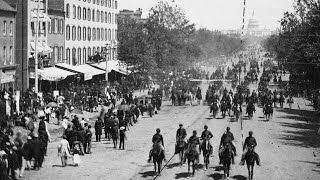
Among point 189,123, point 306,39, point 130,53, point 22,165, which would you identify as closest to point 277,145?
point 189,123

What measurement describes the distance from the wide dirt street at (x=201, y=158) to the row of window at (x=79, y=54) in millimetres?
21545

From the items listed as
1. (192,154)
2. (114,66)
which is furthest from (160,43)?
(192,154)

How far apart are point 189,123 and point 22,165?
2093 centimetres

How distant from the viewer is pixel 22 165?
76.3 ft

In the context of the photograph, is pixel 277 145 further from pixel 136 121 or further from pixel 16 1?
pixel 16 1

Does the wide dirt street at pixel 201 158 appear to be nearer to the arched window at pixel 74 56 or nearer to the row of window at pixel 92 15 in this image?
the arched window at pixel 74 56

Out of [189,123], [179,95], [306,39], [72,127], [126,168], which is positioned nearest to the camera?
[126,168]

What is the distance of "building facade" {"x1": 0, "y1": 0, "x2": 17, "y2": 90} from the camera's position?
152ft

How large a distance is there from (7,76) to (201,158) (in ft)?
75.5

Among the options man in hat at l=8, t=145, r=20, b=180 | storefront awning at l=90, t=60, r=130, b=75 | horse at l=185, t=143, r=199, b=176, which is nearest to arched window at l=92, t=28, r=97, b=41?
storefront awning at l=90, t=60, r=130, b=75

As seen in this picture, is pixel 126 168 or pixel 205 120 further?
pixel 205 120

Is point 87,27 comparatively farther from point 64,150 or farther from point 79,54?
point 64,150

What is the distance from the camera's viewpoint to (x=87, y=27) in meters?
75.0

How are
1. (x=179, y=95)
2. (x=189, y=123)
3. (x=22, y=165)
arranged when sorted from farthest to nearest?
(x=179, y=95) → (x=189, y=123) → (x=22, y=165)
